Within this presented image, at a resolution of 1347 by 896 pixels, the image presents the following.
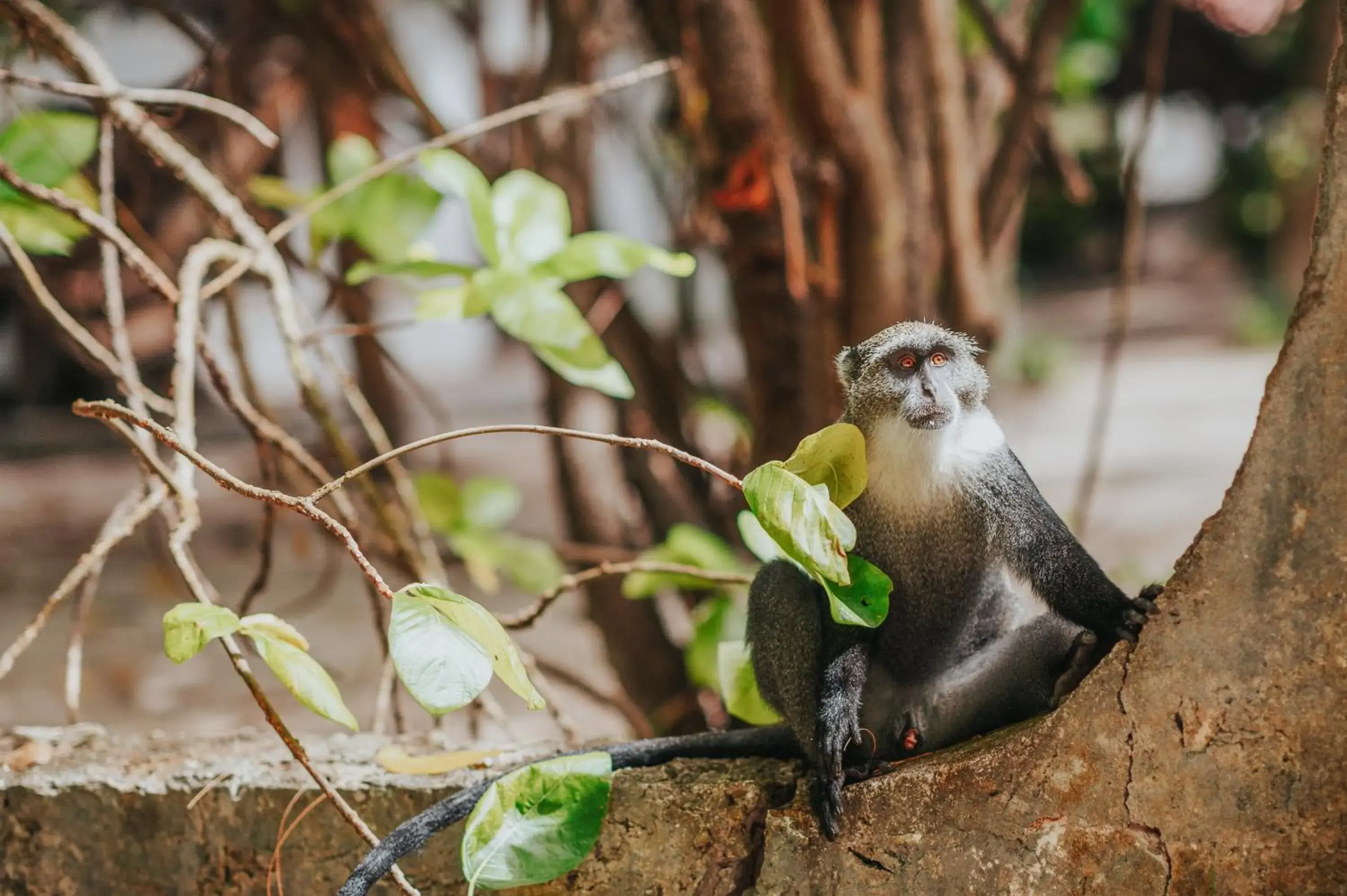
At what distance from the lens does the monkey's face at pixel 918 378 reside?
8.43 ft

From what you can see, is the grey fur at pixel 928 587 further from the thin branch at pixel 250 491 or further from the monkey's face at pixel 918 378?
the thin branch at pixel 250 491

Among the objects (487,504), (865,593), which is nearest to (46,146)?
(487,504)

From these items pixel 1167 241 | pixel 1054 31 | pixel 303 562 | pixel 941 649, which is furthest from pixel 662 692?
pixel 1167 241

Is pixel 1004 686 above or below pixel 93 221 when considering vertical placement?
below

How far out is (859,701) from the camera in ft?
8.15

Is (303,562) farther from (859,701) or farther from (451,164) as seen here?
(859,701)

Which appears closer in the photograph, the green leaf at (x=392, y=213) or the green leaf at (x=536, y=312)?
the green leaf at (x=536, y=312)

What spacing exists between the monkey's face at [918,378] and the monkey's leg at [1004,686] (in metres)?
0.47

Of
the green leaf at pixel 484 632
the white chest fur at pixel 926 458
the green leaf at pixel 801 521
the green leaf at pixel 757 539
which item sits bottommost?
the green leaf at pixel 484 632

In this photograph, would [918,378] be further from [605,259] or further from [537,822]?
[537,822]

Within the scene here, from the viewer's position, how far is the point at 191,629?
1942 mm

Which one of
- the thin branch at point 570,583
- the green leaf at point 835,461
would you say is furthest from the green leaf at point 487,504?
the green leaf at point 835,461

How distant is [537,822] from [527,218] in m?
1.43

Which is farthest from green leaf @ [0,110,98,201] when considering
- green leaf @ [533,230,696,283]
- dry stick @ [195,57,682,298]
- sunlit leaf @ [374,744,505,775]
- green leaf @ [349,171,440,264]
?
sunlit leaf @ [374,744,505,775]
